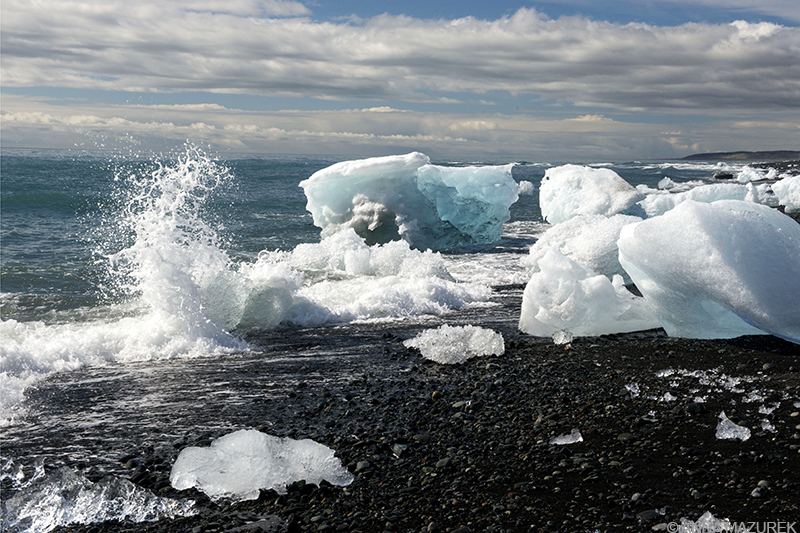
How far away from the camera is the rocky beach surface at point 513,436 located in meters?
3.79

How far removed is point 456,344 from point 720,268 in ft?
9.58

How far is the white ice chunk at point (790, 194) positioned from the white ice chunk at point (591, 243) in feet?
33.2

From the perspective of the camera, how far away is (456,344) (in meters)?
7.05

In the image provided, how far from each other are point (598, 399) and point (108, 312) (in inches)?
304

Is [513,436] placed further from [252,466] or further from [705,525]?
[252,466]

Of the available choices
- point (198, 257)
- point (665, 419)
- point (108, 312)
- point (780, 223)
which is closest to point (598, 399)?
point (665, 419)

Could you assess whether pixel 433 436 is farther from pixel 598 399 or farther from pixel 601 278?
pixel 601 278

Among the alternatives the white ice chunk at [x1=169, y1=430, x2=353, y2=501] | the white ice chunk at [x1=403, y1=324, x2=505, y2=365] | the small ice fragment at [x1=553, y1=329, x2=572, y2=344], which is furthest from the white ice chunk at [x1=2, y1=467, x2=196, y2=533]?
the small ice fragment at [x1=553, y1=329, x2=572, y2=344]

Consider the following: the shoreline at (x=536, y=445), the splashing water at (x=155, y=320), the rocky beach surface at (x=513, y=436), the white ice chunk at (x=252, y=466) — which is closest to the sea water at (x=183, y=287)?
the splashing water at (x=155, y=320)

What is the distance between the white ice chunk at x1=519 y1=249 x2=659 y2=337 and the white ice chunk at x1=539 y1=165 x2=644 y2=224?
856cm

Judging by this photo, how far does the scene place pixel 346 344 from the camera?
7.87 meters

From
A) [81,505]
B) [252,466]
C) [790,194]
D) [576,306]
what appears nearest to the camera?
[81,505]

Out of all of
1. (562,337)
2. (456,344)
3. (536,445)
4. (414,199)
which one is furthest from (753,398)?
(414,199)

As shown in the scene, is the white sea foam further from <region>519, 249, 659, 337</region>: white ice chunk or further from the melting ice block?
the melting ice block
